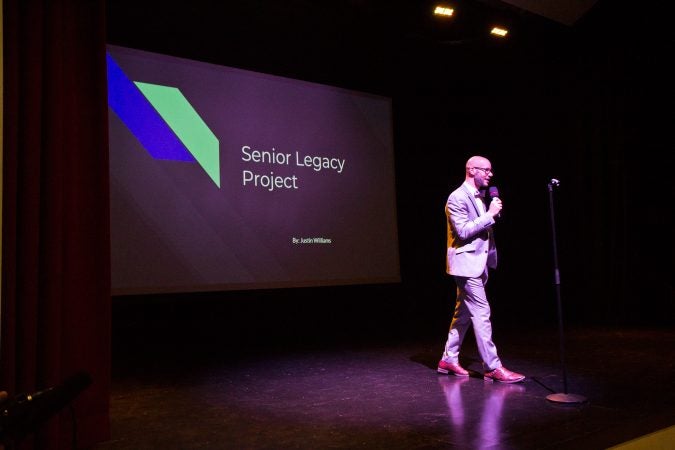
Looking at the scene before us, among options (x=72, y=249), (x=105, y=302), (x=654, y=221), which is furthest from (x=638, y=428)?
(x=654, y=221)

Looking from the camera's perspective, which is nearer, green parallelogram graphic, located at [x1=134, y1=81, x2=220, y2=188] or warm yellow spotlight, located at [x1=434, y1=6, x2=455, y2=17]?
green parallelogram graphic, located at [x1=134, y1=81, x2=220, y2=188]

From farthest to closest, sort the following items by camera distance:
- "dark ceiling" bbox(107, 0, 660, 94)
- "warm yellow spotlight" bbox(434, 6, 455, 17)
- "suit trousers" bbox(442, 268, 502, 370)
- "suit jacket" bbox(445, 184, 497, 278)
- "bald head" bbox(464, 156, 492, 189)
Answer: "warm yellow spotlight" bbox(434, 6, 455, 17) < "dark ceiling" bbox(107, 0, 660, 94) < "bald head" bbox(464, 156, 492, 189) < "suit jacket" bbox(445, 184, 497, 278) < "suit trousers" bbox(442, 268, 502, 370)

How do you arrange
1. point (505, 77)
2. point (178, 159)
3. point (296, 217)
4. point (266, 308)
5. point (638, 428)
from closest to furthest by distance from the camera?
point (638, 428) → point (178, 159) → point (296, 217) → point (266, 308) → point (505, 77)

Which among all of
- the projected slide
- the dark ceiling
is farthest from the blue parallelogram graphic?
the dark ceiling

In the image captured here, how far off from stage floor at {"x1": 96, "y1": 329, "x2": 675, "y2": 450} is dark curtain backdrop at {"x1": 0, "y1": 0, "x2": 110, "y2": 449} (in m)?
0.42

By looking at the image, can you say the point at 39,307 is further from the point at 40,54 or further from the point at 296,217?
the point at 296,217

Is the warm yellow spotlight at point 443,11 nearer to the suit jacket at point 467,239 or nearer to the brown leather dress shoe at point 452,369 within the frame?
the suit jacket at point 467,239

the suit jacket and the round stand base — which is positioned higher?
the suit jacket

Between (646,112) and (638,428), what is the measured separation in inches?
193

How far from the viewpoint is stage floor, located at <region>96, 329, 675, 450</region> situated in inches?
95.7

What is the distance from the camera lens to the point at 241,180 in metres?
5.09

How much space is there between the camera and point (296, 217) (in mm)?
5395

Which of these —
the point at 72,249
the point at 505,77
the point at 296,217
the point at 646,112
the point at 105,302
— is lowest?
the point at 105,302

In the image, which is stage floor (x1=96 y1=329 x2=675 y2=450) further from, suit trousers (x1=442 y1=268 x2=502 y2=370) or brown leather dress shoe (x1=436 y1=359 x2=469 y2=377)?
suit trousers (x1=442 y1=268 x2=502 y2=370)
